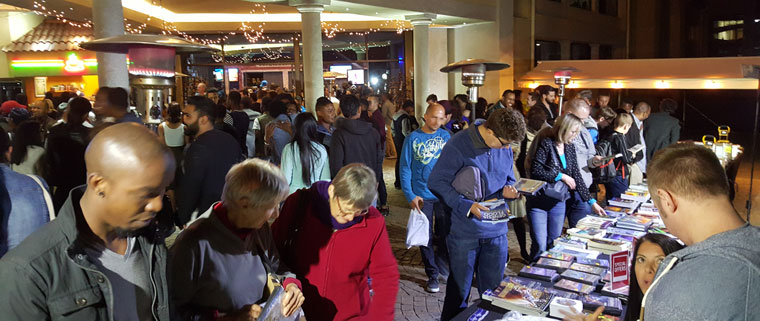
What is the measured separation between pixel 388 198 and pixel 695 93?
20624 millimetres

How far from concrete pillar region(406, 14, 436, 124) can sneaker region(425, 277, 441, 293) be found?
9594mm

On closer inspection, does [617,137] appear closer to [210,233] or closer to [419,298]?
[419,298]

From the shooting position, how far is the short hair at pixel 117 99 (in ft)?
16.5

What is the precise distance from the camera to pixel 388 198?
32.5 ft

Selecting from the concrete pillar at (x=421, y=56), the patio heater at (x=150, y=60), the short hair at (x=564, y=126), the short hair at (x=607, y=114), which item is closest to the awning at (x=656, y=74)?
the concrete pillar at (x=421, y=56)

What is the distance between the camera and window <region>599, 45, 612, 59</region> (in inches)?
955

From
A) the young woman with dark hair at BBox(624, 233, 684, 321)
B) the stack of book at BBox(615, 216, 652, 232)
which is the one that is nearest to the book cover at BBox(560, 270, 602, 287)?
the young woman with dark hair at BBox(624, 233, 684, 321)

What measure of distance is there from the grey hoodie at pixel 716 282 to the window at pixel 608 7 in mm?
24542

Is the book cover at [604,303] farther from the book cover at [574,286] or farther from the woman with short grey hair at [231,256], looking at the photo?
the woman with short grey hair at [231,256]

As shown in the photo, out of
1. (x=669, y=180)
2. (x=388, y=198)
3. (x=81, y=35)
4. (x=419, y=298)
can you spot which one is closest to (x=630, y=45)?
(x=388, y=198)

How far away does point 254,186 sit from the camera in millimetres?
2318

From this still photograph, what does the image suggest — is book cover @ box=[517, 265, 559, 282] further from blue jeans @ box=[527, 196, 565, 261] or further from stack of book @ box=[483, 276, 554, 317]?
blue jeans @ box=[527, 196, 565, 261]

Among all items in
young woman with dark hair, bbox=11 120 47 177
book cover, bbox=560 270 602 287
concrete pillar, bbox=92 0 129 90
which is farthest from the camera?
concrete pillar, bbox=92 0 129 90

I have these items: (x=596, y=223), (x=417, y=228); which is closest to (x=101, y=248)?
(x=417, y=228)
